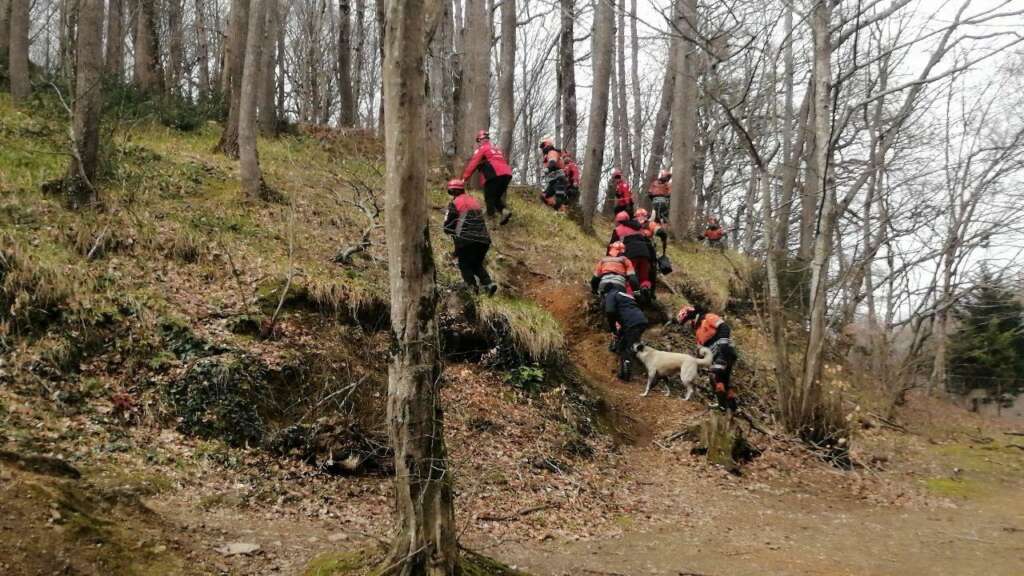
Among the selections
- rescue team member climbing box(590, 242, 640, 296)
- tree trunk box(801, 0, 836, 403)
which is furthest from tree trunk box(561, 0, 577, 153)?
tree trunk box(801, 0, 836, 403)

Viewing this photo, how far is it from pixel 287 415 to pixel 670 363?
6140mm

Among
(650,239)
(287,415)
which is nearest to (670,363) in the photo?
(650,239)

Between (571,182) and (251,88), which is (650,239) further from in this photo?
A: (251,88)

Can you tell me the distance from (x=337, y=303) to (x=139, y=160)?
16.8 ft

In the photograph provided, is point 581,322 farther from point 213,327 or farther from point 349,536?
point 349,536

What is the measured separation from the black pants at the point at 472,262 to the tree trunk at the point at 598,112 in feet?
19.7

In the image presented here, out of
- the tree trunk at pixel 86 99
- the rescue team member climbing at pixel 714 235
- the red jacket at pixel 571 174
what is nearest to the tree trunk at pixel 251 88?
the tree trunk at pixel 86 99

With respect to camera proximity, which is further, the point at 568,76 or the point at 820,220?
the point at 568,76

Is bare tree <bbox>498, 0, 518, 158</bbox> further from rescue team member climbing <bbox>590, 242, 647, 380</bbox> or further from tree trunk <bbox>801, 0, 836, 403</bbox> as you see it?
tree trunk <bbox>801, 0, 836, 403</bbox>

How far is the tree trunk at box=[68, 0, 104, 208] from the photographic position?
836cm

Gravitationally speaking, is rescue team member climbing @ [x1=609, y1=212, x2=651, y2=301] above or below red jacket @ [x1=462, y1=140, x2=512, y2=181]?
below

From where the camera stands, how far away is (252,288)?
8.05 meters

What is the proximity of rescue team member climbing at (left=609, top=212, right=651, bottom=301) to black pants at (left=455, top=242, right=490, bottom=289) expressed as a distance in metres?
2.97

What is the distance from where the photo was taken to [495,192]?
1313 centimetres
